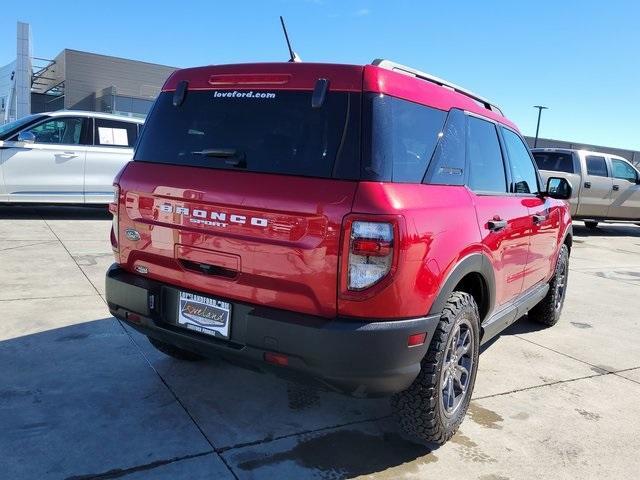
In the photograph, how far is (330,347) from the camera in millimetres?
2369

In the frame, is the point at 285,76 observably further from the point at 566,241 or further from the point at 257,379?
the point at 566,241

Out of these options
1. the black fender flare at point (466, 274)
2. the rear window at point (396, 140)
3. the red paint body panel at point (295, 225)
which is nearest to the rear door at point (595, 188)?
the black fender flare at point (466, 274)

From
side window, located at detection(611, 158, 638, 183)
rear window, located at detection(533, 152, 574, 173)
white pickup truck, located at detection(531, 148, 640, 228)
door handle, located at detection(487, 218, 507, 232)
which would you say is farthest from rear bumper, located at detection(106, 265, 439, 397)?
side window, located at detection(611, 158, 638, 183)

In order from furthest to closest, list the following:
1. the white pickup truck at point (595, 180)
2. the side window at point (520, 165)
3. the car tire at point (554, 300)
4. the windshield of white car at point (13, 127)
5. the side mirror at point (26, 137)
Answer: the white pickup truck at point (595, 180)
the windshield of white car at point (13, 127)
the side mirror at point (26, 137)
the car tire at point (554, 300)
the side window at point (520, 165)

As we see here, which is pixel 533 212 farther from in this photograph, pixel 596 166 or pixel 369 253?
pixel 596 166

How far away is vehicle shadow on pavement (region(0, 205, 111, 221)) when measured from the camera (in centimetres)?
955

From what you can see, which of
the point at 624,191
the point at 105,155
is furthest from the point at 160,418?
the point at 624,191

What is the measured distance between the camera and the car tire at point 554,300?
17.4 feet

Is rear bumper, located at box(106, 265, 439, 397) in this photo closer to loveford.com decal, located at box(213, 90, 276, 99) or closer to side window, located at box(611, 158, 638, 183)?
loveford.com decal, located at box(213, 90, 276, 99)

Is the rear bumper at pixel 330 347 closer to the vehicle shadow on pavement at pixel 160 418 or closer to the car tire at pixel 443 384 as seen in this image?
the car tire at pixel 443 384

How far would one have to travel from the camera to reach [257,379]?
12.1ft

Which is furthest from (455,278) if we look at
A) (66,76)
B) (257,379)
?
(66,76)

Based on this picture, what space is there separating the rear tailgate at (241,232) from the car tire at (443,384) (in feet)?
2.21

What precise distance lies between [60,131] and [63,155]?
407mm
